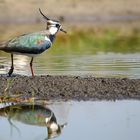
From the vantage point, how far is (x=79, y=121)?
34.6 feet

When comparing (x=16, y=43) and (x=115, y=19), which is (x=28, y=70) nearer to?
(x=16, y=43)

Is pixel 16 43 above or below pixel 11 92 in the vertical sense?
above

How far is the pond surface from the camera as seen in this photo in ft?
31.9

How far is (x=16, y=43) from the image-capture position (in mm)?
13469

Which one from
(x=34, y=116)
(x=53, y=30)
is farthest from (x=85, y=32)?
(x=34, y=116)

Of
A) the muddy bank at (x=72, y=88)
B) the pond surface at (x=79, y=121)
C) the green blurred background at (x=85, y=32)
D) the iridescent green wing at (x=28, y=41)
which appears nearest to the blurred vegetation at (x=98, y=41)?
the green blurred background at (x=85, y=32)

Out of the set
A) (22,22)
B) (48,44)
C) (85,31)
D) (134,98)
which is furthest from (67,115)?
(22,22)

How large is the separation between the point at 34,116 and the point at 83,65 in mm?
6108

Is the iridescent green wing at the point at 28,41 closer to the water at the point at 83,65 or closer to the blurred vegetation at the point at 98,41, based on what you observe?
the water at the point at 83,65

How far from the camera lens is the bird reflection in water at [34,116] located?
402 inches

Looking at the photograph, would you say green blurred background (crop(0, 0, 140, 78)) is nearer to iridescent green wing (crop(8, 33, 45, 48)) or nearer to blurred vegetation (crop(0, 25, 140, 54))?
blurred vegetation (crop(0, 25, 140, 54))

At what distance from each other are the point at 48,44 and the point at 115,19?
71.1ft

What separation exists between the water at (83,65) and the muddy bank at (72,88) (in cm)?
156

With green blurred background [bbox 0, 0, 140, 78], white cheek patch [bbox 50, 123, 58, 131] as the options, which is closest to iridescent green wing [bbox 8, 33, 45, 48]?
green blurred background [bbox 0, 0, 140, 78]
